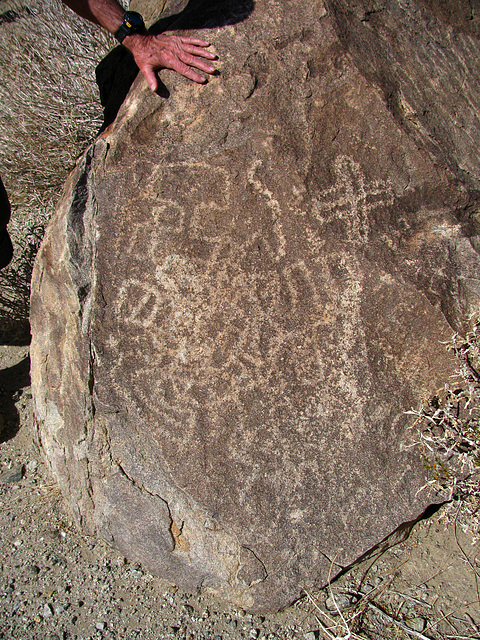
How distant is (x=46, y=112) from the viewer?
336cm

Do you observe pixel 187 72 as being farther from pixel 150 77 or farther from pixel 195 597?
pixel 195 597

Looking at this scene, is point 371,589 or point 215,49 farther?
point 371,589

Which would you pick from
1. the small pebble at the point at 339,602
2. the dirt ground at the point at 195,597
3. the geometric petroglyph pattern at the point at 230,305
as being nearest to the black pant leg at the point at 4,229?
the geometric petroglyph pattern at the point at 230,305

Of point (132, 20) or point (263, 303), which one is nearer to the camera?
point (263, 303)

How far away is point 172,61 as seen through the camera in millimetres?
1504

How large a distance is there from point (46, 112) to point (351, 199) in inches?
106

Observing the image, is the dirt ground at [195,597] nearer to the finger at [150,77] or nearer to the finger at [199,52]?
the finger at [150,77]

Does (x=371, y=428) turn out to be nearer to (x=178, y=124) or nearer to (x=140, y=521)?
(x=140, y=521)

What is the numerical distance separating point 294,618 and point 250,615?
0.45ft

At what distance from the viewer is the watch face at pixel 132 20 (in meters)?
1.59

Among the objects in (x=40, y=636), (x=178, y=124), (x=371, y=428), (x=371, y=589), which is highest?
(x=178, y=124)

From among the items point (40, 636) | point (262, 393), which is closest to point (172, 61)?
point (262, 393)

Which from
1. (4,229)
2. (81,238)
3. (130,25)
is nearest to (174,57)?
(130,25)

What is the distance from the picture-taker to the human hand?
1485mm
